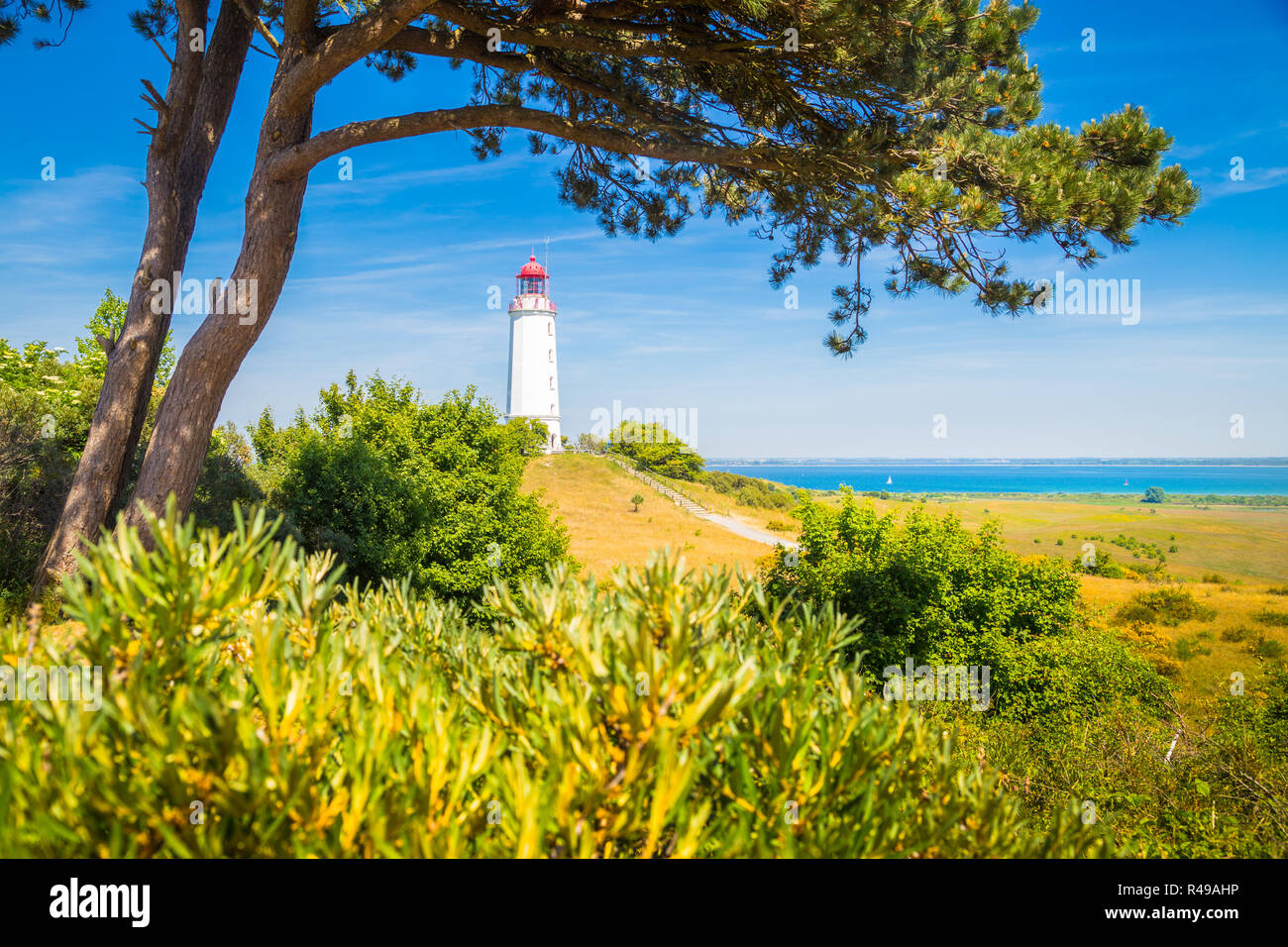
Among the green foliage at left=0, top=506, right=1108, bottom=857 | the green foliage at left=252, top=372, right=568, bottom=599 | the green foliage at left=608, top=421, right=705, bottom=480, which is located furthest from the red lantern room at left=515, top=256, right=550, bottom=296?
the green foliage at left=0, top=506, right=1108, bottom=857

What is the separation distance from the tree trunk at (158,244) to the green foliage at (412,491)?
213 inches

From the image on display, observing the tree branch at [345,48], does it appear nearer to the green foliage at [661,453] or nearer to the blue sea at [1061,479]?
the blue sea at [1061,479]

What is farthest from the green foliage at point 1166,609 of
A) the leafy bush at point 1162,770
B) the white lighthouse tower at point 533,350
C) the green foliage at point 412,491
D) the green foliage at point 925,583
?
the white lighthouse tower at point 533,350

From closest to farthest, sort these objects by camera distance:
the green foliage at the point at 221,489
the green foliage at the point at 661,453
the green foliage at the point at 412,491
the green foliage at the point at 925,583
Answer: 1. the green foliage at the point at 221,489
2. the green foliage at the point at 925,583
3. the green foliage at the point at 412,491
4. the green foliage at the point at 661,453

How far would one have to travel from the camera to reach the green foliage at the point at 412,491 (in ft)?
47.6

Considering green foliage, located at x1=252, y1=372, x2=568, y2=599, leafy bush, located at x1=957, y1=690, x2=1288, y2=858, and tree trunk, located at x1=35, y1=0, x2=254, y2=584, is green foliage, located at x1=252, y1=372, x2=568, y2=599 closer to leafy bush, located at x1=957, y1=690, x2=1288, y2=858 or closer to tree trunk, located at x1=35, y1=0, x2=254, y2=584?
tree trunk, located at x1=35, y1=0, x2=254, y2=584

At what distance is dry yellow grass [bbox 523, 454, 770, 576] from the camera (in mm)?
24422

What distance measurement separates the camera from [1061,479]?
105m

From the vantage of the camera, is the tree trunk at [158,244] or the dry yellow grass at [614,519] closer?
the tree trunk at [158,244]

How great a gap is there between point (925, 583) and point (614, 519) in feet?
66.3

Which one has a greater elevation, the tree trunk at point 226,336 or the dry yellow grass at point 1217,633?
the tree trunk at point 226,336

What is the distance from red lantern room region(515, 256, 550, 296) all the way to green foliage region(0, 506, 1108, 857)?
48.6 meters
